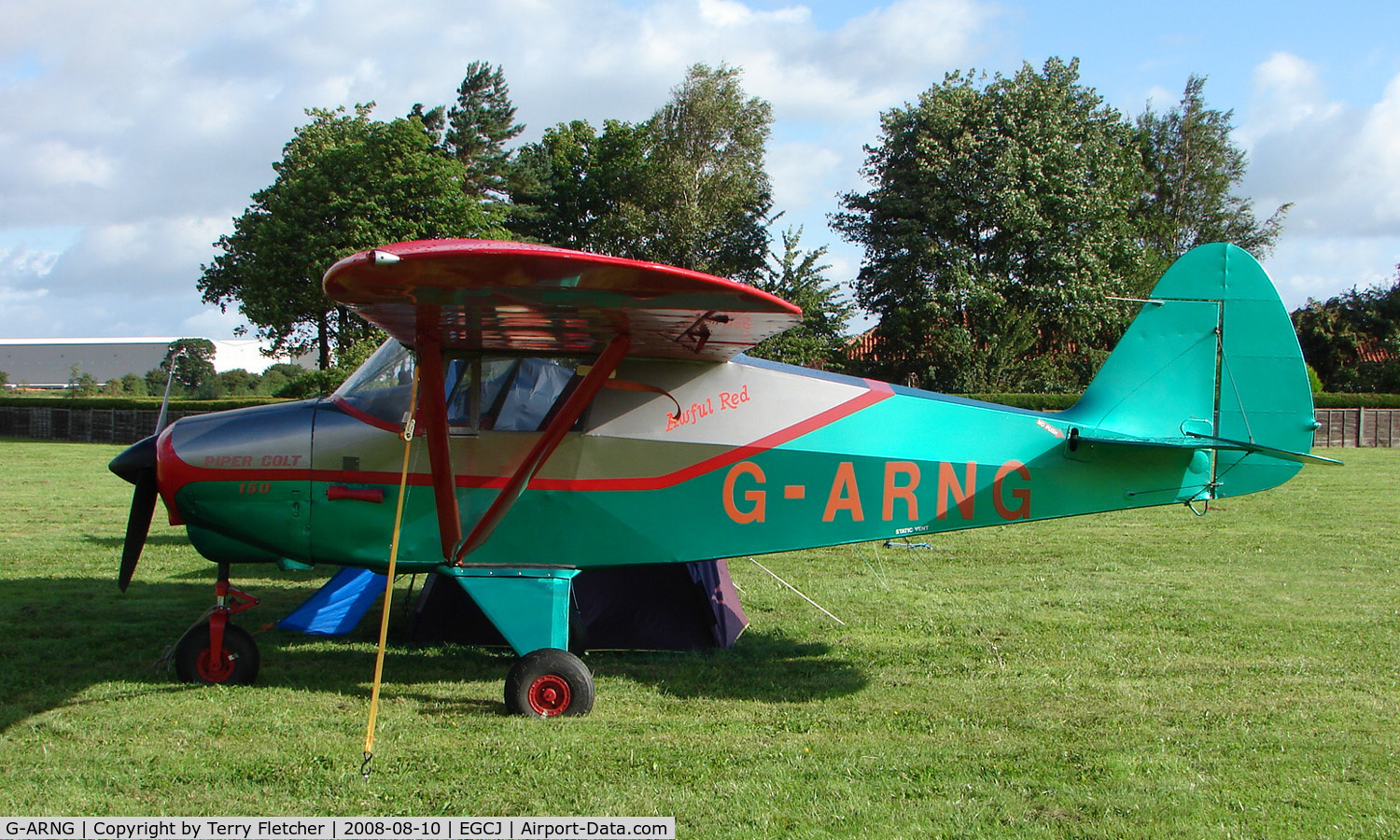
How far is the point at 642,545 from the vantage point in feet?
20.8

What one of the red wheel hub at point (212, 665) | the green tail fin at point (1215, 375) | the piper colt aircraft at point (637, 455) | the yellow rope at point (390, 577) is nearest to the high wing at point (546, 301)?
the piper colt aircraft at point (637, 455)

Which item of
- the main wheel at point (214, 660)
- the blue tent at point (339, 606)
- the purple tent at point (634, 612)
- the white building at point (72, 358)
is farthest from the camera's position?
the white building at point (72, 358)

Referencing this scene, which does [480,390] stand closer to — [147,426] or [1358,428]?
[147,426]

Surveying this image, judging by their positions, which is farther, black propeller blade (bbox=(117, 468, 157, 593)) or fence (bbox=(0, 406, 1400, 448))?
fence (bbox=(0, 406, 1400, 448))

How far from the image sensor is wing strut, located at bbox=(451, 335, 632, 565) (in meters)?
5.89

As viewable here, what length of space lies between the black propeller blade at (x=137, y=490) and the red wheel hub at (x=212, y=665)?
74 cm

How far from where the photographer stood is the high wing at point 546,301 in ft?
15.3

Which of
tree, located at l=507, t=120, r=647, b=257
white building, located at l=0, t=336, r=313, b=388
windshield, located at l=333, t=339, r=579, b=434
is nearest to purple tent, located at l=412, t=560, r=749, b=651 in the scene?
windshield, located at l=333, t=339, r=579, b=434

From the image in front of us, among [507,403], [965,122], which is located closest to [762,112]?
[965,122]

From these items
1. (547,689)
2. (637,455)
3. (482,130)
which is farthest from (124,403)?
(547,689)

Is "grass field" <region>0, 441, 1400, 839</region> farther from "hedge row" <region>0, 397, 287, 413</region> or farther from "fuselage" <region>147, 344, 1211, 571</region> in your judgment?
"hedge row" <region>0, 397, 287, 413</region>

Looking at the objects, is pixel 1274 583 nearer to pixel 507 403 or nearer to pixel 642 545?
pixel 642 545

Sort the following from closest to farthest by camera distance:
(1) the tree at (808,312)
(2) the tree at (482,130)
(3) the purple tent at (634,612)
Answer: (3) the purple tent at (634,612) → (1) the tree at (808,312) → (2) the tree at (482,130)
